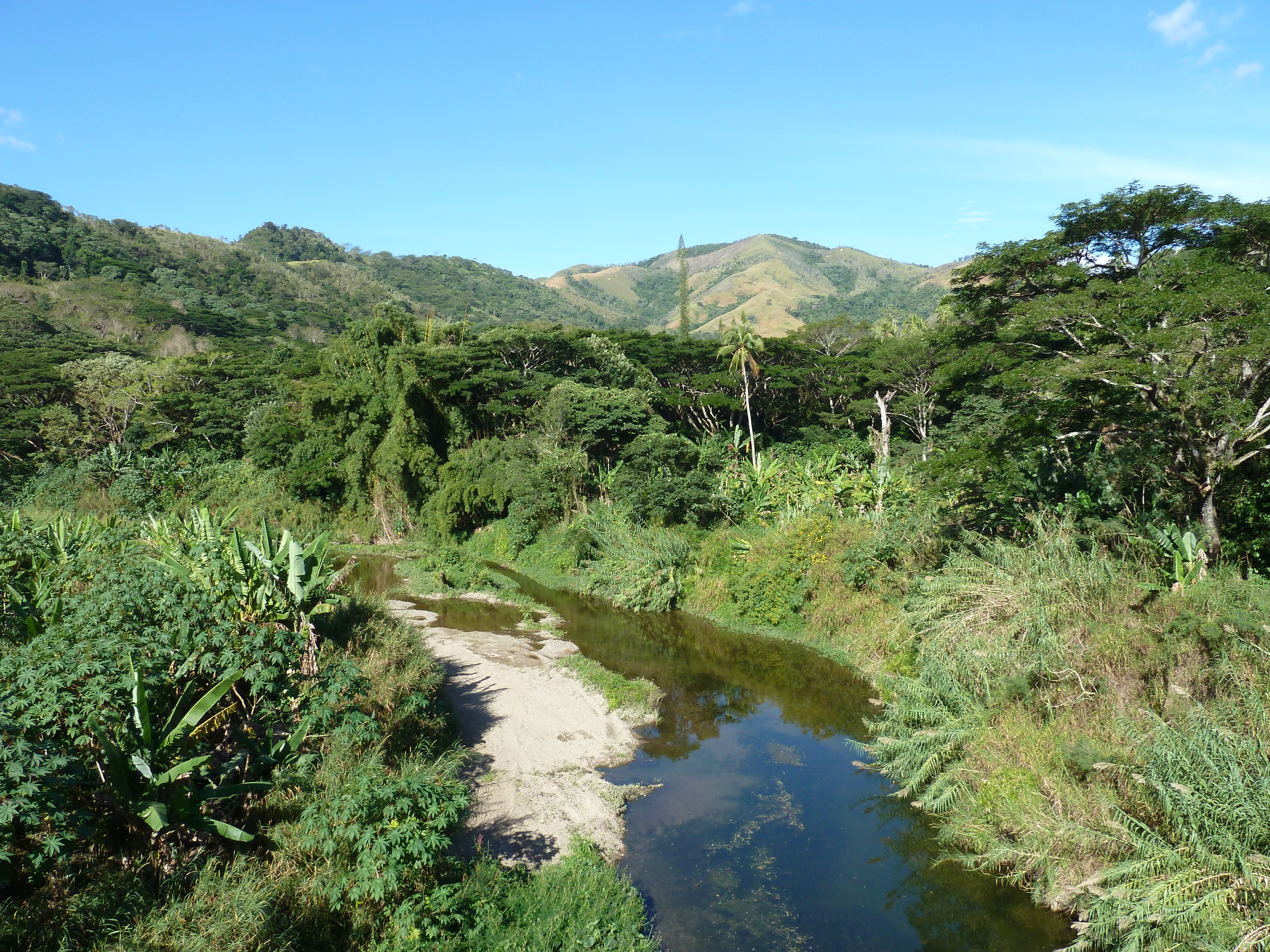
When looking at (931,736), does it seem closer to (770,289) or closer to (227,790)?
(227,790)

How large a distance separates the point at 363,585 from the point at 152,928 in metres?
17.8

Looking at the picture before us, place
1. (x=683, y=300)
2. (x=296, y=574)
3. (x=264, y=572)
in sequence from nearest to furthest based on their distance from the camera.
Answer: (x=296, y=574) < (x=264, y=572) < (x=683, y=300)

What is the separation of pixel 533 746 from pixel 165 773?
5.57 m

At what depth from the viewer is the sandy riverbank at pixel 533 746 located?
786 centimetres

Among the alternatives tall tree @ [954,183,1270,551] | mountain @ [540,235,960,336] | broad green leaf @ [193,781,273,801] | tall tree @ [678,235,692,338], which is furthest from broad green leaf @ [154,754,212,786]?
mountain @ [540,235,960,336]

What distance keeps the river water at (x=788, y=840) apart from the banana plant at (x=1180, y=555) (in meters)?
4.69

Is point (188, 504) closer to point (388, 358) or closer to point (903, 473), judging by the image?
point (388, 358)

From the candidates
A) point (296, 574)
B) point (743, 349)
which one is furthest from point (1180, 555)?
point (743, 349)

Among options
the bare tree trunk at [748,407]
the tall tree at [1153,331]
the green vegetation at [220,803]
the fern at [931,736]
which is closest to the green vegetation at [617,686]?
the fern at [931,736]

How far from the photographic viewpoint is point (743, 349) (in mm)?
30078

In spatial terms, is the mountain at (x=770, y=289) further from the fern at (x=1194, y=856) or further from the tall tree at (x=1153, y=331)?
the fern at (x=1194, y=856)

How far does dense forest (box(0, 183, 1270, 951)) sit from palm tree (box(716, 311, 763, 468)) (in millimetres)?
4895

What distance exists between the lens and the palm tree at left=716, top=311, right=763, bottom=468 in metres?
30.2

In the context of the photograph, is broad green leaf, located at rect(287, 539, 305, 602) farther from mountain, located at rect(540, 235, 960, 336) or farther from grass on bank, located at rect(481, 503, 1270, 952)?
mountain, located at rect(540, 235, 960, 336)
